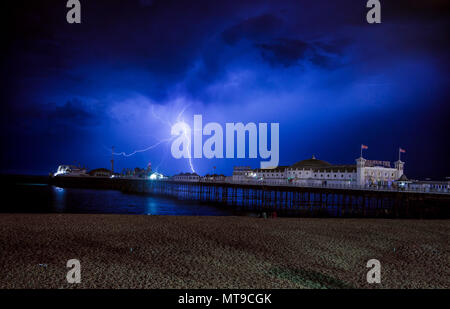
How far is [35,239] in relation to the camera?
41.8 feet

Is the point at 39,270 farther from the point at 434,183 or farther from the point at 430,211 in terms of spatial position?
the point at 434,183

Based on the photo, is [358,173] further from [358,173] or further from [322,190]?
[322,190]

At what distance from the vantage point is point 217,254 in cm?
1075

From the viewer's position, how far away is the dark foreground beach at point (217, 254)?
822 centimetres

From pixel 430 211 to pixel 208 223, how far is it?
87.2ft

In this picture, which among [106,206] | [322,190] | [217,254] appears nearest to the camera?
[217,254]

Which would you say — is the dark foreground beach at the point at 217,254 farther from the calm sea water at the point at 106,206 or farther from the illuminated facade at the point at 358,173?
the illuminated facade at the point at 358,173

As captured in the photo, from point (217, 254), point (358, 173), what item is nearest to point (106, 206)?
point (217, 254)

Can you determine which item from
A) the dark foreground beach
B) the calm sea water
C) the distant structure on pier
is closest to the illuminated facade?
the distant structure on pier

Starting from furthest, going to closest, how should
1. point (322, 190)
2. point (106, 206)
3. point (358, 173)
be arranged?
point (358, 173) < point (106, 206) < point (322, 190)

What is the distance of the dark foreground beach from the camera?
27.0 ft

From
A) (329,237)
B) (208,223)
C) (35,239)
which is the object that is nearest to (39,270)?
(35,239)

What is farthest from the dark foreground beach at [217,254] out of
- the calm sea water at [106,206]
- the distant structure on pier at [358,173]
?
the distant structure on pier at [358,173]

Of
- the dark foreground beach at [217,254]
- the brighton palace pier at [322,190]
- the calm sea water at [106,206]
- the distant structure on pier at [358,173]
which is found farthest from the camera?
the distant structure on pier at [358,173]
